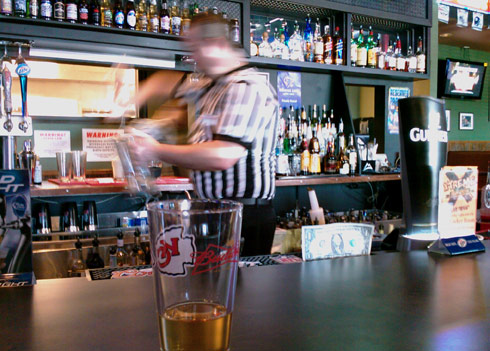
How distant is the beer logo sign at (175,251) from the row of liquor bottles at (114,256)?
6.95 feet

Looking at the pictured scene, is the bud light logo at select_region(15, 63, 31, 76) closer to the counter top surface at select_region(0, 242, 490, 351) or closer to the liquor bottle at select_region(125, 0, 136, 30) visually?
the liquor bottle at select_region(125, 0, 136, 30)

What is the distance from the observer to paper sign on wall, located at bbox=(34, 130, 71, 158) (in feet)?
11.5

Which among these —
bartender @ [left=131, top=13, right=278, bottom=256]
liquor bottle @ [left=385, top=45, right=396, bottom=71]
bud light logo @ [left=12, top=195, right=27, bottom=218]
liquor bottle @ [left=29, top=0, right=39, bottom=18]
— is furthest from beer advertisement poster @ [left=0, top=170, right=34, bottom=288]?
liquor bottle @ [left=385, top=45, right=396, bottom=71]

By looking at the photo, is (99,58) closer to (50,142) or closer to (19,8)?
(19,8)

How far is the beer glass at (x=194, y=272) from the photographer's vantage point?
354 millimetres

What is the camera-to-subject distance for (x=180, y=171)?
3.17 meters

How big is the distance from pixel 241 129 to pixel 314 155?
2.13 m

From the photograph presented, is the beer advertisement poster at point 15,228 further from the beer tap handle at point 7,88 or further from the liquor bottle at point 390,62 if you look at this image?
the liquor bottle at point 390,62

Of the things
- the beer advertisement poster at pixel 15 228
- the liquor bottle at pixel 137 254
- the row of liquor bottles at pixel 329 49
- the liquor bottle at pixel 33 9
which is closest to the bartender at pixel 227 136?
the beer advertisement poster at pixel 15 228

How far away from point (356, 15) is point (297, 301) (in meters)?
3.33

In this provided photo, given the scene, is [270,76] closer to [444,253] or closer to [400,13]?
[400,13]

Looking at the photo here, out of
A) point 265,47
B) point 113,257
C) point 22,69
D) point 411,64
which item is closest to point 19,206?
→ point 22,69

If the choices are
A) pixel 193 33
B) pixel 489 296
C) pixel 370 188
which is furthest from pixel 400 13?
pixel 489 296

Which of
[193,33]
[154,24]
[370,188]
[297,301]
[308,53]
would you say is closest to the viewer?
[297,301]
